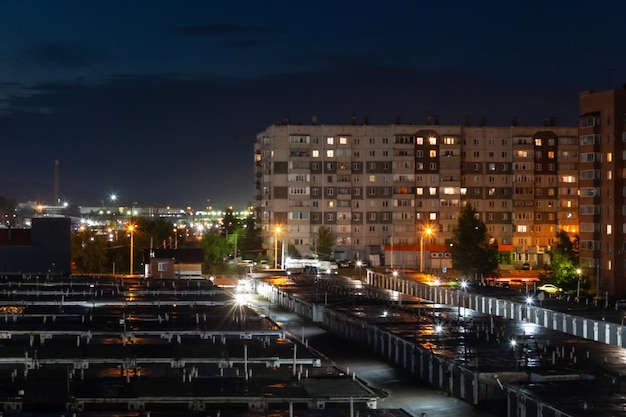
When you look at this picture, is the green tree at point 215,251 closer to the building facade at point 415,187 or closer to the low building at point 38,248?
the building facade at point 415,187

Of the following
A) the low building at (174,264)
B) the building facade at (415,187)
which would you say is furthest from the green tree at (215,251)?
the low building at (174,264)

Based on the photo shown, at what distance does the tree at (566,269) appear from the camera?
196 ft

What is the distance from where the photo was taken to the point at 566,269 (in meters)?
60.6

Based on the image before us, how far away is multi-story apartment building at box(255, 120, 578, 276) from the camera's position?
8569 cm

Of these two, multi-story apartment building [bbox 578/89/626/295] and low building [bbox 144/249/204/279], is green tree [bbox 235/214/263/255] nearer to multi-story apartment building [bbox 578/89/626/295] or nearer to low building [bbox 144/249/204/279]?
low building [bbox 144/249/204/279]

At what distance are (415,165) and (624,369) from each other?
60.4 m

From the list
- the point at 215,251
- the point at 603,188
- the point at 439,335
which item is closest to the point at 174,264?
the point at 215,251

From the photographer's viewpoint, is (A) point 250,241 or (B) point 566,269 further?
(A) point 250,241

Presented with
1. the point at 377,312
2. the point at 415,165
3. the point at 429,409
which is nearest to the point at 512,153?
the point at 415,165

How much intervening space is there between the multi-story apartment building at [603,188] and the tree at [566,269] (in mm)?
957

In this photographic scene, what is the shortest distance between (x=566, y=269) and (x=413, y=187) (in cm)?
2638

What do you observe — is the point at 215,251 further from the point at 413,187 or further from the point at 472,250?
the point at 472,250

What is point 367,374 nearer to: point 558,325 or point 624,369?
point 624,369

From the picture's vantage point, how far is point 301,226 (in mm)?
85938
